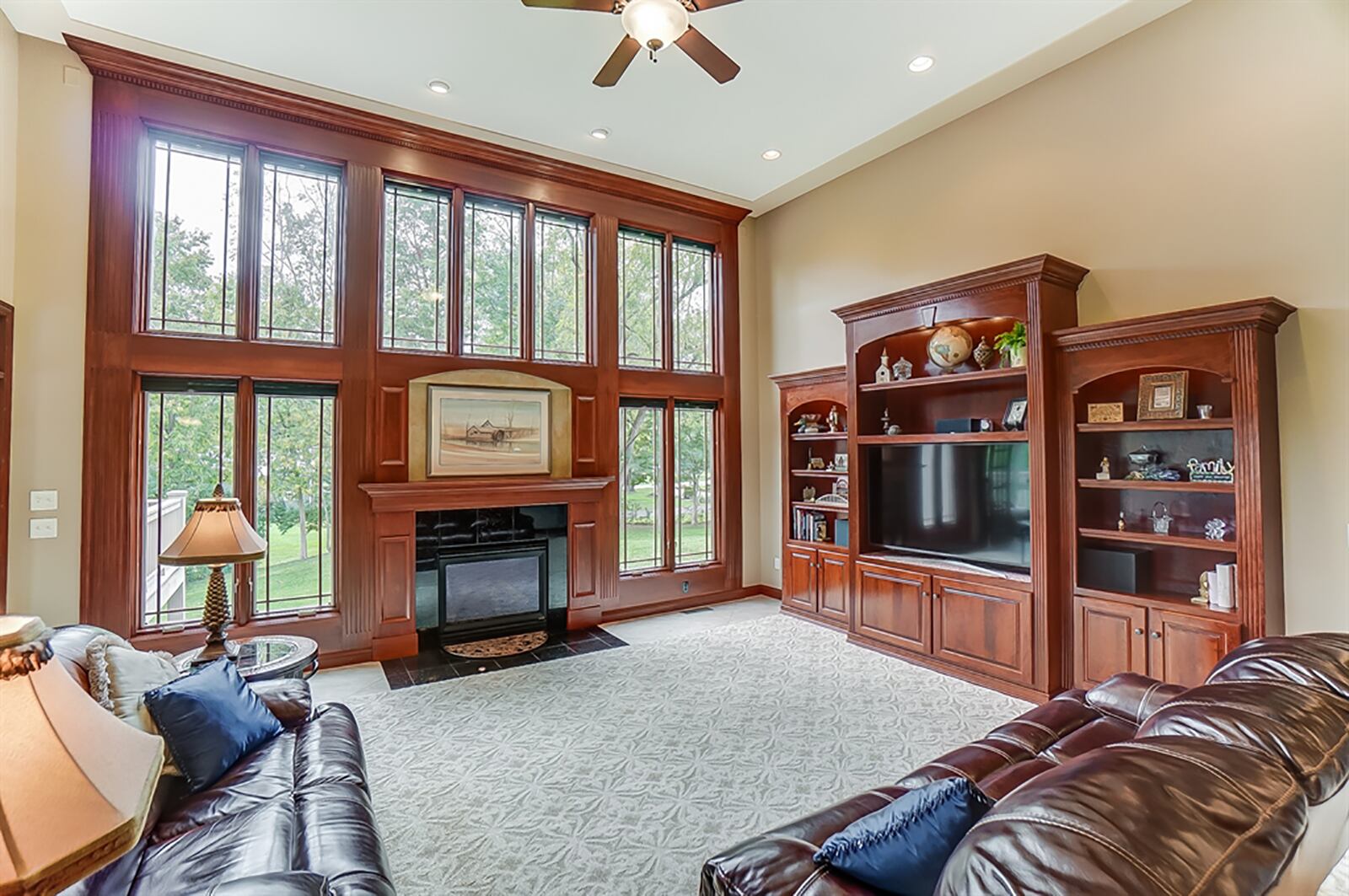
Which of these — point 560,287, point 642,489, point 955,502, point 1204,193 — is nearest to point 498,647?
point 642,489

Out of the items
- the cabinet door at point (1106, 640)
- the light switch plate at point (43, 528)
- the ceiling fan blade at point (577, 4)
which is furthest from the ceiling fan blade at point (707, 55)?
the light switch plate at point (43, 528)

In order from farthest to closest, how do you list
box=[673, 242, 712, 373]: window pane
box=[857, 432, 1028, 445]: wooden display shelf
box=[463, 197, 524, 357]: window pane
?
box=[673, 242, 712, 373]: window pane, box=[463, 197, 524, 357]: window pane, box=[857, 432, 1028, 445]: wooden display shelf

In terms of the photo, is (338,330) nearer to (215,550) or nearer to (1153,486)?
(215,550)

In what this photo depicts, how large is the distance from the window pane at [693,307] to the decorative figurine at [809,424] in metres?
1.17

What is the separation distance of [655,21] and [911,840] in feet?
10.9

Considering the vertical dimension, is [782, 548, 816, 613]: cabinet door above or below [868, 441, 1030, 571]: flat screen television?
below

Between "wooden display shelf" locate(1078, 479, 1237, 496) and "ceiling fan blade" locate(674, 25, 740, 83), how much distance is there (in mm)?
3245

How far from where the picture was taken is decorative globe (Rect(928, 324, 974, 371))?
4645 mm

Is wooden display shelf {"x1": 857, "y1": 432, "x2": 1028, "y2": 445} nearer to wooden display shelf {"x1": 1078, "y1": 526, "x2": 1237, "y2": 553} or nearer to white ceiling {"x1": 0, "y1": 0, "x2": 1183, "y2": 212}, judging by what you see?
wooden display shelf {"x1": 1078, "y1": 526, "x2": 1237, "y2": 553}

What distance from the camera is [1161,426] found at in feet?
11.7

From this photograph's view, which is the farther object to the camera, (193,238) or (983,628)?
(193,238)

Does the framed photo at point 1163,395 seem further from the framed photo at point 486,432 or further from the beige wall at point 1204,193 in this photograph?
the framed photo at point 486,432

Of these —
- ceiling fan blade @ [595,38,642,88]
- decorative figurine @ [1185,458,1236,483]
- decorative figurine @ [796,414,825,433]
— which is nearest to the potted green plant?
decorative figurine @ [1185,458,1236,483]

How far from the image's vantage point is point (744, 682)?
429 cm
